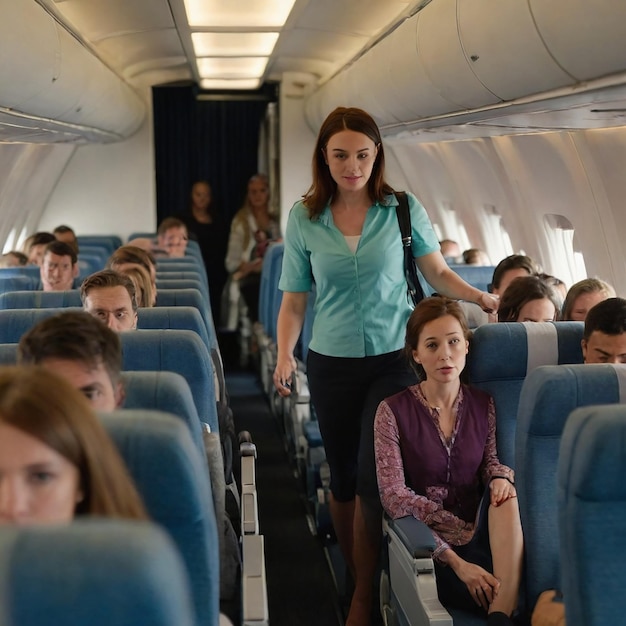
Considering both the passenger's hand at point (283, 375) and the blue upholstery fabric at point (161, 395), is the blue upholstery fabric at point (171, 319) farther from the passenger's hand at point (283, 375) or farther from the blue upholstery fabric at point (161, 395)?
the blue upholstery fabric at point (161, 395)

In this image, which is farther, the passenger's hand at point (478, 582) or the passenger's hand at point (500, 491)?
the passenger's hand at point (500, 491)

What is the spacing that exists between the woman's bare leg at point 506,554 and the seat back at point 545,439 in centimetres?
4

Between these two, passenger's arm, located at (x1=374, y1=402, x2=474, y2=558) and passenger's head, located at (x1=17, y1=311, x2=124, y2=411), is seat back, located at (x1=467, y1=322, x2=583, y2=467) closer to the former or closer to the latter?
passenger's arm, located at (x1=374, y1=402, x2=474, y2=558)

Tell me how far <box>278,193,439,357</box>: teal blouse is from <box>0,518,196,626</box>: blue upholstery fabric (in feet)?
8.14

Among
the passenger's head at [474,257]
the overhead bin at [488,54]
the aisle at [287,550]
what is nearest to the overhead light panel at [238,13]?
the overhead bin at [488,54]

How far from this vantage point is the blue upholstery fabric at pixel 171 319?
3.72 meters

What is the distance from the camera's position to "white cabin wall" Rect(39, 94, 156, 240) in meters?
12.7

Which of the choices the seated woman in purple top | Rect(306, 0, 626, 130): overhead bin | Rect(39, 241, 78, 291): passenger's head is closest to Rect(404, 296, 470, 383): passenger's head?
the seated woman in purple top

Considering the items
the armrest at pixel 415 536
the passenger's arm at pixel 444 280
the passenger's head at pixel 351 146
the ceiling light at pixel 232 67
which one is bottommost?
the armrest at pixel 415 536

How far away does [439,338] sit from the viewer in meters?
3.29

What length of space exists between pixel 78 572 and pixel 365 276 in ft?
8.35

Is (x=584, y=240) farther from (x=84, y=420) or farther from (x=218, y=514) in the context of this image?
Answer: (x=84, y=420)

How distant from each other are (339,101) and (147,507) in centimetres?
742

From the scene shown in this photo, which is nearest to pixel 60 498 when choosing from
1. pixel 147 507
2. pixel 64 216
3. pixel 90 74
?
pixel 147 507
